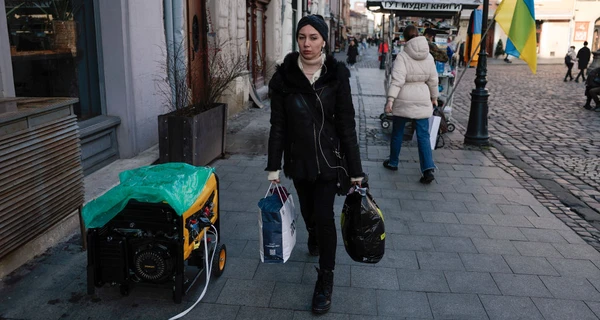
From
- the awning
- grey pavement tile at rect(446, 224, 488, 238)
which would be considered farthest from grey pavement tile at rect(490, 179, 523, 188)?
the awning

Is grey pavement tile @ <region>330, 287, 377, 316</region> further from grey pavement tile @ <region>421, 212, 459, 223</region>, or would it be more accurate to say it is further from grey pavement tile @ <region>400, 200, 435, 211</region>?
grey pavement tile @ <region>400, 200, 435, 211</region>

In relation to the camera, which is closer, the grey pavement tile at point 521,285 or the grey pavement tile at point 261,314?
the grey pavement tile at point 261,314

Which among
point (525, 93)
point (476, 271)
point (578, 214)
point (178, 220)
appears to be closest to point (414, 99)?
point (578, 214)

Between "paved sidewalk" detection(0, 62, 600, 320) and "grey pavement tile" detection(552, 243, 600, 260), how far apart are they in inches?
0.7

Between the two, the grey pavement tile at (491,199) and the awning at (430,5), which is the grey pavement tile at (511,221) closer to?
the grey pavement tile at (491,199)

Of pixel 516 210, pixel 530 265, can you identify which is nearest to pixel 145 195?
pixel 530 265

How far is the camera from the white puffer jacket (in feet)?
22.0

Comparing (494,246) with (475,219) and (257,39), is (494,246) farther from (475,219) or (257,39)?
(257,39)

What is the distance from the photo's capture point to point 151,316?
341 cm

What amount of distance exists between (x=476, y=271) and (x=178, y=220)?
2.38 m

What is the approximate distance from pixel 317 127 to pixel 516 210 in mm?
3246

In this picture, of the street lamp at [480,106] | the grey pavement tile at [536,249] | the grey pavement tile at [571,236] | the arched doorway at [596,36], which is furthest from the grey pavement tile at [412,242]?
the arched doorway at [596,36]

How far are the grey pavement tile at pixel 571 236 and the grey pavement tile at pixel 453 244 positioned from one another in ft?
3.18

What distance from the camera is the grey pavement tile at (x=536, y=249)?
4559mm
